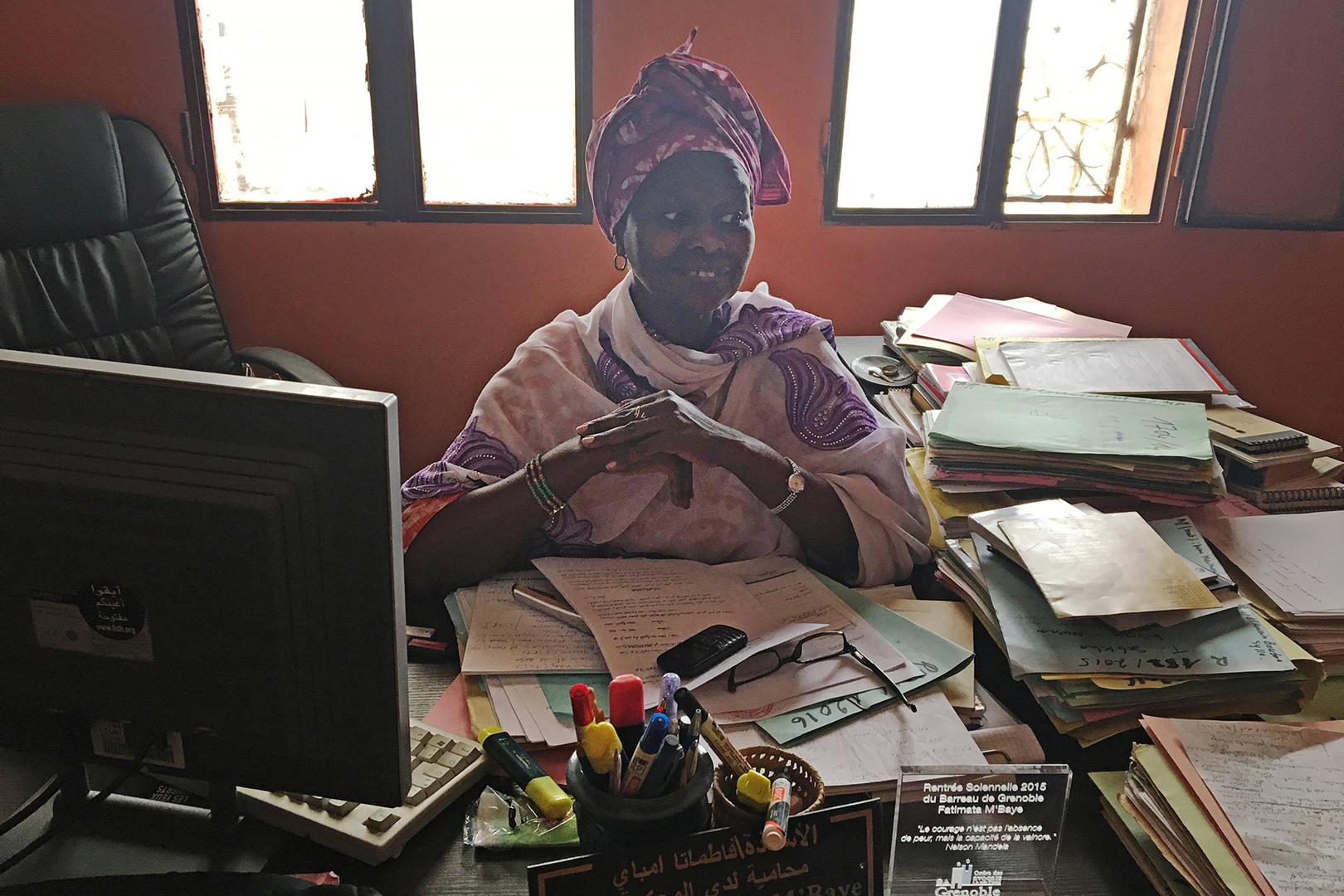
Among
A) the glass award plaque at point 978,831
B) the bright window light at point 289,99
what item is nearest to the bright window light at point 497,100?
the bright window light at point 289,99

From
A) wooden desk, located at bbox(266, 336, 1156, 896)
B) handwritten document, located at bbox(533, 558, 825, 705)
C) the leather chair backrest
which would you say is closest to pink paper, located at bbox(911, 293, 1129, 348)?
handwritten document, located at bbox(533, 558, 825, 705)

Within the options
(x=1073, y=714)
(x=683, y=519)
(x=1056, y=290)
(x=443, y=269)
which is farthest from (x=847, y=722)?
(x=1056, y=290)

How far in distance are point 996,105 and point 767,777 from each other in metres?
2.00

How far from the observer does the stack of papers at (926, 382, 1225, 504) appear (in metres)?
1.29

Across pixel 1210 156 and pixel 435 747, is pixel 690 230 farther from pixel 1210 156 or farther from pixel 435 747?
pixel 1210 156

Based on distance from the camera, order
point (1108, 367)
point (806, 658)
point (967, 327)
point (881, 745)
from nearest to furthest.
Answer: point (881, 745) < point (806, 658) < point (1108, 367) < point (967, 327)

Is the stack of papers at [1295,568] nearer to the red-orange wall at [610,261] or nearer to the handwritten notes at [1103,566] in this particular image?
the handwritten notes at [1103,566]

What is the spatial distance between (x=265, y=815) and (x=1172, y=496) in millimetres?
Answer: 1145

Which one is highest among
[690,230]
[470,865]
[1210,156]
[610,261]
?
[1210,156]

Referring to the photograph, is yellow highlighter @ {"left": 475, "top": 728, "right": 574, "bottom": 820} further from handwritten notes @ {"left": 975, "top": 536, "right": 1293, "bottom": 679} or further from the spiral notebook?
the spiral notebook

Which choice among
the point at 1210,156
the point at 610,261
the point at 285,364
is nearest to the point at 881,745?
the point at 285,364

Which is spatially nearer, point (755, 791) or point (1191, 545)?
point (755, 791)

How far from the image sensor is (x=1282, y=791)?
0.85m

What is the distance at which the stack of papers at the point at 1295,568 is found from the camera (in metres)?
1.07
